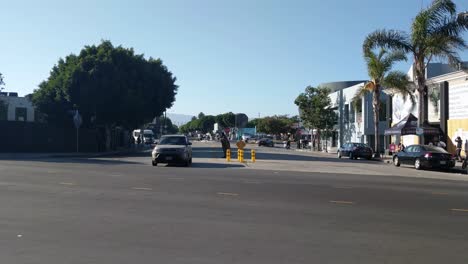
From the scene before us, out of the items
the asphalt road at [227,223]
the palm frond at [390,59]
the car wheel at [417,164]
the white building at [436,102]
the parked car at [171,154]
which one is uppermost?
the palm frond at [390,59]

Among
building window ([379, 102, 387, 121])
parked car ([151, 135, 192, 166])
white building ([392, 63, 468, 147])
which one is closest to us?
parked car ([151, 135, 192, 166])

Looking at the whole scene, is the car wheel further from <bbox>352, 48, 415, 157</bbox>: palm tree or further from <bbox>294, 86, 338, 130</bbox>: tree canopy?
<bbox>294, 86, 338, 130</bbox>: tree canopy

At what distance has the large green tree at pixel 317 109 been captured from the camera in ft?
203

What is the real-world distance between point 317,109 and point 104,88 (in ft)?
86.9

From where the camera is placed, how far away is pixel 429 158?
2761cm

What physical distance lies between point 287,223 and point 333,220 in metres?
0.99

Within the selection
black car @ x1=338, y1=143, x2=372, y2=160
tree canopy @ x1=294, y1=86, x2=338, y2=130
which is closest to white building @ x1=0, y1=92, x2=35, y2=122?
tree canopy @ x1=294, y1=86, x2=338, y2=130

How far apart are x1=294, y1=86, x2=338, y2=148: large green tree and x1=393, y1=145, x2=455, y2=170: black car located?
32.1 m

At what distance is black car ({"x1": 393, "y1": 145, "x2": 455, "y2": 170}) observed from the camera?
27484mm

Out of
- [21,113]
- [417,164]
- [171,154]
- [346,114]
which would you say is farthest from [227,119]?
[171,154]

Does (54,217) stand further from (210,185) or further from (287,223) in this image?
(210,185)

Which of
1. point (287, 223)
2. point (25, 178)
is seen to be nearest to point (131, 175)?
point (25, 178)

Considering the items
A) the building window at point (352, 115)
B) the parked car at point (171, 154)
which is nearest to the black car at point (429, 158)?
the parked car at point (171, 154)

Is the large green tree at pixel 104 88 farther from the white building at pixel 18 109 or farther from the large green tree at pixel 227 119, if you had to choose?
the large green tree at pixel 227 119
